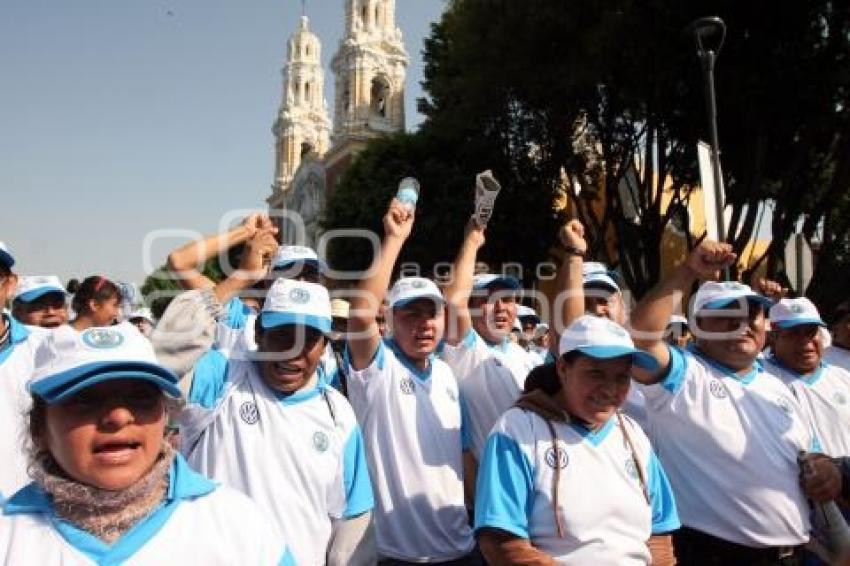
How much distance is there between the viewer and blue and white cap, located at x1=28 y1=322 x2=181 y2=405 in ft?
5.45

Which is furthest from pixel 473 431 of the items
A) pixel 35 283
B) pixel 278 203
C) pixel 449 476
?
pixel 278 203

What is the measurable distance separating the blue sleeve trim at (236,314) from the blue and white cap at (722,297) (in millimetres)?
2291

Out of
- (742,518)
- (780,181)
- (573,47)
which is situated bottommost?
(742,518)

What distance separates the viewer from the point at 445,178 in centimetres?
2011

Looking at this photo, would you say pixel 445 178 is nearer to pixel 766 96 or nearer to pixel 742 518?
pixel 766 96

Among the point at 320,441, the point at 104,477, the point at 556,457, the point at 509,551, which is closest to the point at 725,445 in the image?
the point at 556,457

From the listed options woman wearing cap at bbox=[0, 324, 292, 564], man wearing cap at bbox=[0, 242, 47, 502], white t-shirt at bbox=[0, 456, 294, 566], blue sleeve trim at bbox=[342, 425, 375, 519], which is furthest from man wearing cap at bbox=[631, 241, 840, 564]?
man wearing cap at bbox=[0, 242, 47, 502]

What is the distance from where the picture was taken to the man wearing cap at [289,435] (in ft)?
8.75

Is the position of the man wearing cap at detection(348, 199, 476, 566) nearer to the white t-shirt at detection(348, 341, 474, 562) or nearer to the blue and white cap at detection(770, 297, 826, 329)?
the white t-shirt at detection(348, 341, 474, 562)

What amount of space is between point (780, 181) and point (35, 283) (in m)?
13.6

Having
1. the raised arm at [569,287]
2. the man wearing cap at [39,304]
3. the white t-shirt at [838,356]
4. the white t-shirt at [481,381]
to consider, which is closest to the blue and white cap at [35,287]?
the man wearing cap at [39,304]

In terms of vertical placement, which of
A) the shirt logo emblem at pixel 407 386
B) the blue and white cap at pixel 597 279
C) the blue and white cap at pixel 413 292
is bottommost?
the shirt logo emblem at pixel 407 386

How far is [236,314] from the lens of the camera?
412 cm

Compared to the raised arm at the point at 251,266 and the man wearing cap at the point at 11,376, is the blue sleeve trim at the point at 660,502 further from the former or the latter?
the man wearing cap at the point at 11,376
